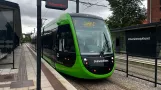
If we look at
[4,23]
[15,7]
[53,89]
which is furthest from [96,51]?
[4,23]

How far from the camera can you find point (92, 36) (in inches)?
308

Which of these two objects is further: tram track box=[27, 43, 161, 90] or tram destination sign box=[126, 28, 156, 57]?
tram destination sign box=[126, 28, 156, 57]

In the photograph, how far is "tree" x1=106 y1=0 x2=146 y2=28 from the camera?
4300cm

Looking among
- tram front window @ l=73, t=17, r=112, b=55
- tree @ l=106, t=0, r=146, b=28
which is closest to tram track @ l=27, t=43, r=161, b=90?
tram front window @ l=73, t=17, r=112, b=55

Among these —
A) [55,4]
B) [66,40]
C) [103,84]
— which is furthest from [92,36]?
[55,4]

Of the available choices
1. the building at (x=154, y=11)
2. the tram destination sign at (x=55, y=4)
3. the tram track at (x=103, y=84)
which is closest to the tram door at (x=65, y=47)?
the tram track at (x=103, y=84)

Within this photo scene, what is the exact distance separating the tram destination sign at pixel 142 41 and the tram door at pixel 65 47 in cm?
1041

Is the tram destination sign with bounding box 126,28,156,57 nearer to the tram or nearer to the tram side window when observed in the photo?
the tram

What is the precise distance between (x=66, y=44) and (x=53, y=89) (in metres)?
2.57

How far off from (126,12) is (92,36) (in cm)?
3800

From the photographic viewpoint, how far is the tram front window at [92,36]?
297 inches

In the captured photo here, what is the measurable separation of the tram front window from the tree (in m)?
35.2

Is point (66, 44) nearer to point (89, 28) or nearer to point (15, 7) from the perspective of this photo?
point (89, 28)

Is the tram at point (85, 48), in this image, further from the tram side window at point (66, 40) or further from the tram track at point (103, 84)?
the tram track at point (103, 84)
